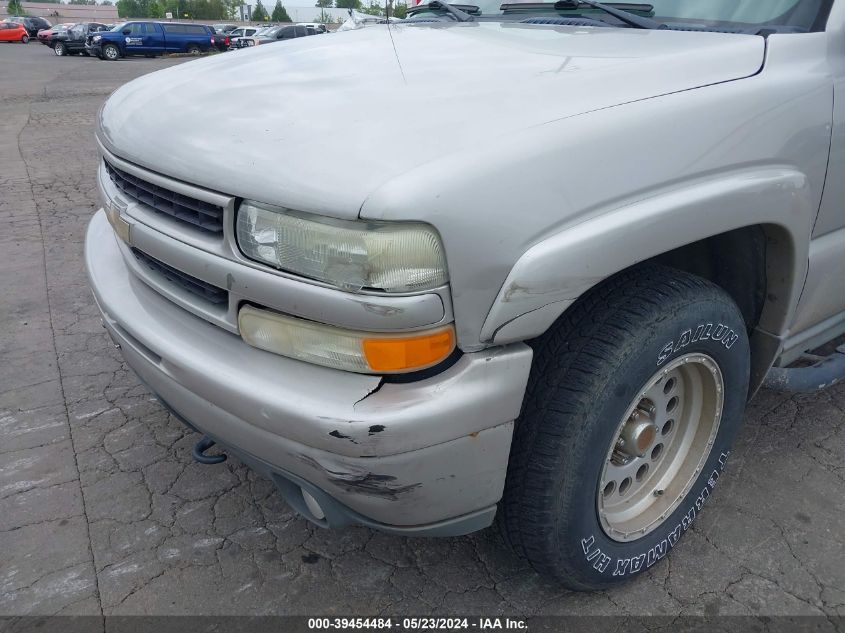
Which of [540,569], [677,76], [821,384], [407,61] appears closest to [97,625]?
[540,569]

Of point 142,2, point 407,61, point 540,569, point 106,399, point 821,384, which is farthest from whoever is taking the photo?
point 142,2

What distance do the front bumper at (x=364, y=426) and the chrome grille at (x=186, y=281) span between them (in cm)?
9

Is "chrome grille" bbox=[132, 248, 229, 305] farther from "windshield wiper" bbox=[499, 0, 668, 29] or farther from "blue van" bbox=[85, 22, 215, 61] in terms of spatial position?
"blue van" bbox=[85, 22, 215, 61]

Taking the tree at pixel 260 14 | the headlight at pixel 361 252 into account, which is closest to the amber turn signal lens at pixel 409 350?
the headlight at pixel 361 252

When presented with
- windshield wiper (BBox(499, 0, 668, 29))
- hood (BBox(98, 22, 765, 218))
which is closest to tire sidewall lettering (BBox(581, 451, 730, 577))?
hood (BBox(98, 22, 765, 218))

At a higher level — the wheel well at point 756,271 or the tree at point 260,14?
the wheel well at point 756,271

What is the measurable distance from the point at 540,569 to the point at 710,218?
3.40ft

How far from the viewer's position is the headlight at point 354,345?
1522 mm

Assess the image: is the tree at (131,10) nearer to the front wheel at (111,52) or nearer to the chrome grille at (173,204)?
the front wheel at (111,52)

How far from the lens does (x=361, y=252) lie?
1.48 meters

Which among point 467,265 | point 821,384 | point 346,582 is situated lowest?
point 346,582

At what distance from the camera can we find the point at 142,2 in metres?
95.2

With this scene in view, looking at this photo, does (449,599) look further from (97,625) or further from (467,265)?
(467,265)

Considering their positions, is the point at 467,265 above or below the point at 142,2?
above
